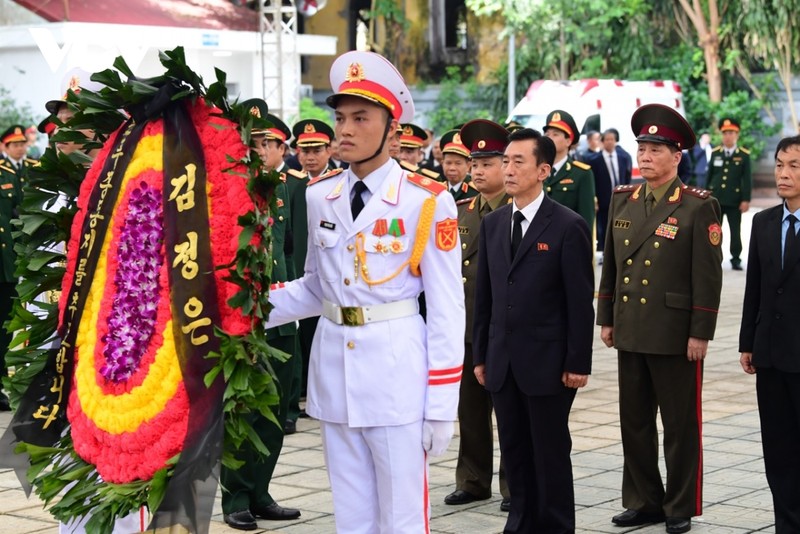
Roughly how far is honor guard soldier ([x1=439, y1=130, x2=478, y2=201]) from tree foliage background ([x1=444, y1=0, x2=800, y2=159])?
20.3 metres

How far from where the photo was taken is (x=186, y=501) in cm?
399

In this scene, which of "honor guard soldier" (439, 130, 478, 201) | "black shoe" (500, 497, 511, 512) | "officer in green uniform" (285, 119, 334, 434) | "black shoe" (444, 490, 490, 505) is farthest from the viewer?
"honor guard soldier" (439, 130, 478, 201)

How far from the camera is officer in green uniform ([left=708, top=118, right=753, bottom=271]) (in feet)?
61.2

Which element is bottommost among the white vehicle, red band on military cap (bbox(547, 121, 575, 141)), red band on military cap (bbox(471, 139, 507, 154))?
red band on military cap (bbox(471, 139, 507, 154))

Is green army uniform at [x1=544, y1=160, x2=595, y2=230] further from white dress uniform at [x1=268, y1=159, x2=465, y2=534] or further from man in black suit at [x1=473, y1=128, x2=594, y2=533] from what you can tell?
white dress uniform at [x1=268, y1=159, x2=465, y2=534]

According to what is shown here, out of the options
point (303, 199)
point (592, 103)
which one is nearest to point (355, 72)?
point (303, 199)

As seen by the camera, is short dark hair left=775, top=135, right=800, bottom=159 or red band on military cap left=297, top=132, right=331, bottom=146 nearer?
short dark hair left=775, top=135, right=800, bottom=159

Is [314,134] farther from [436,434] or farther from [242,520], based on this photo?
[436,434]

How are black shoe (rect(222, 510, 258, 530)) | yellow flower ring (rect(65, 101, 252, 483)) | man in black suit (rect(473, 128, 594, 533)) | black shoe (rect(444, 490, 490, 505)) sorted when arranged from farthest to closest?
black shoe (rect(444, 490, 490, 505))
black shoe (rect(222, 510, 258, 530))
man in black suit (rect(473, 128, 594, 533))
yellow flower ring (rect(65, 101, 252, 483))

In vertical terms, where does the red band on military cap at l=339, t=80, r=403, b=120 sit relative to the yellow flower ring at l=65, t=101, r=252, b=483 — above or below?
above

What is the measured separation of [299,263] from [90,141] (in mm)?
4443

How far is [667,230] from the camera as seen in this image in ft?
21.3

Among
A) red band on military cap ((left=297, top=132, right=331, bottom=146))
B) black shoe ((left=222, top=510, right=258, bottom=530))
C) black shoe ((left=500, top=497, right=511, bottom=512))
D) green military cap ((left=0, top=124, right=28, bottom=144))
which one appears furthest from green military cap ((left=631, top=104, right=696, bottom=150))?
green military cap ((left=0, top=124, right=28, bottom=144))

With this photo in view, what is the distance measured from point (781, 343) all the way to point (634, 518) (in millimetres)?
1130
